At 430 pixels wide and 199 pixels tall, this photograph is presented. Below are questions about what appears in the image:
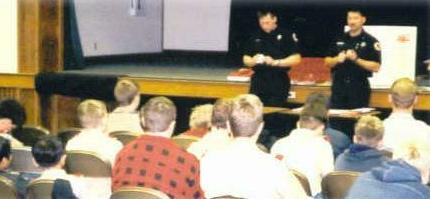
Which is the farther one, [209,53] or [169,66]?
[209,53]

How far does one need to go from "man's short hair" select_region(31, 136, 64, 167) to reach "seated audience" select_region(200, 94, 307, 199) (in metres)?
0.88

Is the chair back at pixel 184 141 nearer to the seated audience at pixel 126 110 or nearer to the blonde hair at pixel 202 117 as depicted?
the blonde hair at pixel 202 117

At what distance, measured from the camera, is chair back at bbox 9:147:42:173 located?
5.28 meters

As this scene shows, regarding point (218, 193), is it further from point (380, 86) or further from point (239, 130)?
point (380, 86)

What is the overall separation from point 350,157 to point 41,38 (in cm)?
554

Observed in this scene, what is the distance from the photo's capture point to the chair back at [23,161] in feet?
17.3

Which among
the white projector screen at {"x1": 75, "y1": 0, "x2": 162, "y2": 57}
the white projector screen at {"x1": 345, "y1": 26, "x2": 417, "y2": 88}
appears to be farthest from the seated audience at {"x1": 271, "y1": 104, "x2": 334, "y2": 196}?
the white projector screen at {"x1": 75, "y1": 0, "x2": 162, "y2": 57}

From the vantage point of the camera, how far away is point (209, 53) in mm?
13180

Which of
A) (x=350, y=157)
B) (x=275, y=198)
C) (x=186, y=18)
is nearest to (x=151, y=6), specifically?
(x=186, y=18)

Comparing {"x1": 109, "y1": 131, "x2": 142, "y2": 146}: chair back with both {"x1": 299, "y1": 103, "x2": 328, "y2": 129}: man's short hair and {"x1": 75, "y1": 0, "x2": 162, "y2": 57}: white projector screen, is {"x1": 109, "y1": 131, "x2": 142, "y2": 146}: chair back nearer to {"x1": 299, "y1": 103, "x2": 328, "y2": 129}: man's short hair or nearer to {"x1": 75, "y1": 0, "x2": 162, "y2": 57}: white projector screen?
{"x1": 299, "y1": 103, "x2": 328, "y2": 129}: man's short hair

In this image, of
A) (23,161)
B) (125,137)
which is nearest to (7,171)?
(23,161)

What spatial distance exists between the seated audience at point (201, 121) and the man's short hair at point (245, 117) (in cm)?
177

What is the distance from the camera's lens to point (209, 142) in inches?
205

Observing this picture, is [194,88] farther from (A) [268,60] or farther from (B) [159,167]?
(B) [159,167]
